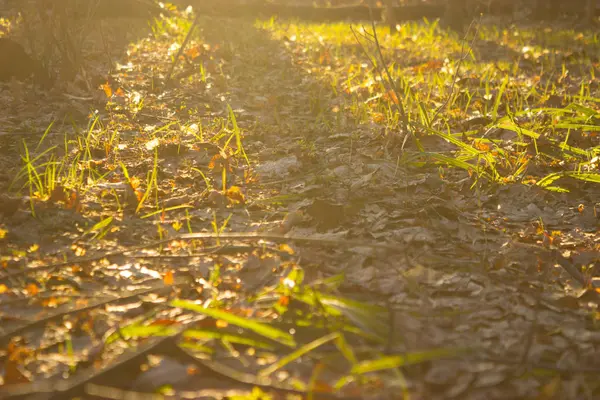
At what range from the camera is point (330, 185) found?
127 inches

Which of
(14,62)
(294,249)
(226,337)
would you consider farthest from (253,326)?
(14,62)

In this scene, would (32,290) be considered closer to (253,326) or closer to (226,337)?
(226,337)

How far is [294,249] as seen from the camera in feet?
8.16

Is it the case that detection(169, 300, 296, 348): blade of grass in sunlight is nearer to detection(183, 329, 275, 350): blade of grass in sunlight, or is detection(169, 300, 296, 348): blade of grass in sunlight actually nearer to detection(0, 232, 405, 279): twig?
detection(183, 329, 275, 350): blade of grass in sunlight

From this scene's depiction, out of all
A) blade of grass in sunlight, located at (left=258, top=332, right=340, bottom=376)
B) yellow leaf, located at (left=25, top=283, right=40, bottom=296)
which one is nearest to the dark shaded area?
yellow leaf, located at (left=25, top=283, right=40, bottom=296)

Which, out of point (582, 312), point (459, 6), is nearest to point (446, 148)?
point (582, 312)

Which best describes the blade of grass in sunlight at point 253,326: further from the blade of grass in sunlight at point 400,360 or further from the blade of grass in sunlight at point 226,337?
the blade of grass in sunlight at point 400,360

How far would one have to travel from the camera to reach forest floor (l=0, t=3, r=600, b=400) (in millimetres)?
1724

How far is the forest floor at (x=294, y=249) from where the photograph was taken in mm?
1724

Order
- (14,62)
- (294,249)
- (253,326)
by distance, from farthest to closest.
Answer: (14,62) < (294,249) < (253,326)

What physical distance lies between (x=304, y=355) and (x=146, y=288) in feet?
2.50

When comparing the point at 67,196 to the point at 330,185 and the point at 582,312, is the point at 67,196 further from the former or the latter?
the point at 582,312

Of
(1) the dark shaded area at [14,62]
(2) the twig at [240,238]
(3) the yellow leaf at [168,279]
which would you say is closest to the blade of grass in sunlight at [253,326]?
(3) the yellow leaf at [168,279]

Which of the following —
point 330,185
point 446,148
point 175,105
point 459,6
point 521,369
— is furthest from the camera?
point 459,6
